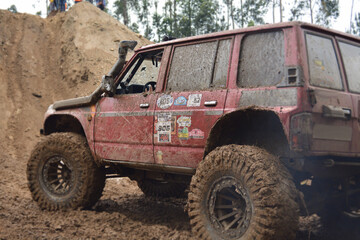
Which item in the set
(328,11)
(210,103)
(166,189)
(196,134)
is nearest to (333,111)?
(210,103)

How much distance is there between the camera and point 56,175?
5.77 m

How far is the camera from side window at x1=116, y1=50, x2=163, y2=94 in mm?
5109

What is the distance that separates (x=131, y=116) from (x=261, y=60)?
1730 millimetres

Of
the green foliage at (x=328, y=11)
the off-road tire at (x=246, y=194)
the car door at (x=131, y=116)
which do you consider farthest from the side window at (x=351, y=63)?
the green foliage at (x=328, y=11)

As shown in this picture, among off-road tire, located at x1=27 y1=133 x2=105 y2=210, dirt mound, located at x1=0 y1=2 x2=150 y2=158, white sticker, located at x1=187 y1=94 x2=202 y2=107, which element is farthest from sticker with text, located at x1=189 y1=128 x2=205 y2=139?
dirt mound, located at x1=0 y1=2 x2=150 y2=158

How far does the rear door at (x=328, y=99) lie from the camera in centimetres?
333

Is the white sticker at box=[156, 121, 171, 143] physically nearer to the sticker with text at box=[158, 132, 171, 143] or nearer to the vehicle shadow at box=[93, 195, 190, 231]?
the sticker with text at box=[158, 132, 171, 143]

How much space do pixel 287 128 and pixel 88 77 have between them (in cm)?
1296

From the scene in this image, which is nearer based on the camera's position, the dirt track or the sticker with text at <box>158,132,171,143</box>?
the sticker with text at <box>158,132,171,143</box>

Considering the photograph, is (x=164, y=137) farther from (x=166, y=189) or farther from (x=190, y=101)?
(x=166, y=189)

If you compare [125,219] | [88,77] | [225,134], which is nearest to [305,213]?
[225,134]

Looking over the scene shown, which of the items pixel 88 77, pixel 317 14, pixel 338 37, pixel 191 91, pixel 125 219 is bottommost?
pixel 125 219

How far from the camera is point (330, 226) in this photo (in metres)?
4.37

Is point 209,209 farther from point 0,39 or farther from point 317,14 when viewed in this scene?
point 317,14
